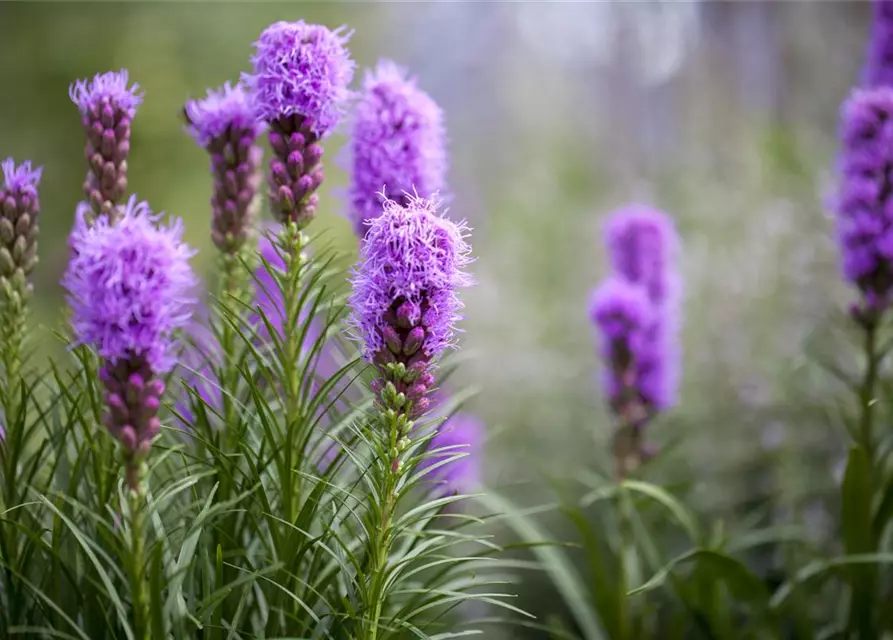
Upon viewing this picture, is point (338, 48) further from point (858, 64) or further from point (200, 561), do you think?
point (858, 64)

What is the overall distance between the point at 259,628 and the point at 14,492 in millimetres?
473

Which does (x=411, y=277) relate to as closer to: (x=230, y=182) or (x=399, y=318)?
(x=399, y=318)

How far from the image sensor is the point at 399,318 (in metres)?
1.16

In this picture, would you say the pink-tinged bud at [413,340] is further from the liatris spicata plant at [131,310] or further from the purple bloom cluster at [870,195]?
the purple bloom cluster at [870,195]

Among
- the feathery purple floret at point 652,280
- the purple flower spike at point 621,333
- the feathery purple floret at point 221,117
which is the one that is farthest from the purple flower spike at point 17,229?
the feathery purple floret at point 652,280

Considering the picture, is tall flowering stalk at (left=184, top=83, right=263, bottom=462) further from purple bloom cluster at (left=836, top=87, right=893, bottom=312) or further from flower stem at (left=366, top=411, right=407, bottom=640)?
purple bloom cluster at (left=836, top=87, right=893, bottom=312)

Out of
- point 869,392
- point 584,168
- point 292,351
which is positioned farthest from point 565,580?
point 584,168

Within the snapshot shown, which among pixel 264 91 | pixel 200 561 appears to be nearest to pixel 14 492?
pixel 200 561

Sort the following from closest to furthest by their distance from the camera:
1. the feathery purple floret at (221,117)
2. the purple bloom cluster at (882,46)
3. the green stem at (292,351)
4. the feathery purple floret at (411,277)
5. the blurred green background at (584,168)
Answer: the feathery purple floret at (411,277), the green stem at (292,351), the feathery purple floret at (221,117), the purple bloom cluster at (882,46), the blurred green background at (584,168)

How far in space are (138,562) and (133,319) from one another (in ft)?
1.07

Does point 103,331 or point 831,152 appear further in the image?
point 831,152

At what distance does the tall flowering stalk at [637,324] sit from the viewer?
93.0 inches

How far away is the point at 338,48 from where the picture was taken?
1374 millimetres

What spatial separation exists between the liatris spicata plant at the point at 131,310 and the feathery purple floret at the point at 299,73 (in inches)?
14.8
